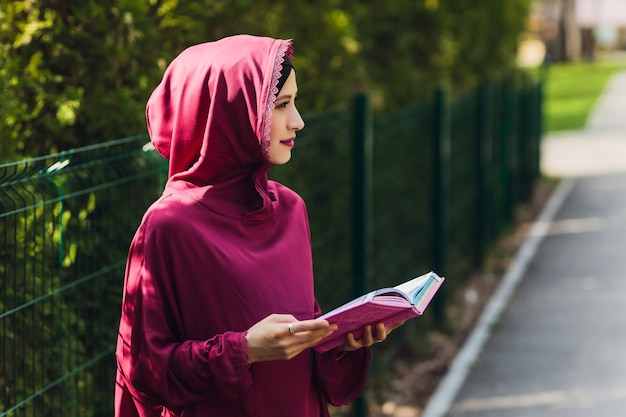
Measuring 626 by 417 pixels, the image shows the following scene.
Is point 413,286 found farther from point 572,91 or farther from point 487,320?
point 572,91

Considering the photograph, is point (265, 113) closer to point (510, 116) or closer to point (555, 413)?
point (555, 413)

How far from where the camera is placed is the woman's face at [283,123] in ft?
9.70

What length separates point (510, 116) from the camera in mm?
13461

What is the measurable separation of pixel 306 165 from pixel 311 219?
0.30m

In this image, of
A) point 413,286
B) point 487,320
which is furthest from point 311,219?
point 487,320

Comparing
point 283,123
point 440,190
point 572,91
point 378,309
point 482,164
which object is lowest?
point 572,91

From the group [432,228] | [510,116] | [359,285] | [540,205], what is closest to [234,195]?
[359,285]

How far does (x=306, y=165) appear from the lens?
19.3 ft

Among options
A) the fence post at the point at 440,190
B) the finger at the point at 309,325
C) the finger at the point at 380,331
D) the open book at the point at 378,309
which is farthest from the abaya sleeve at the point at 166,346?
the fence post at the point at 440,190

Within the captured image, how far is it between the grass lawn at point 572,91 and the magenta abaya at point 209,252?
16522 mm

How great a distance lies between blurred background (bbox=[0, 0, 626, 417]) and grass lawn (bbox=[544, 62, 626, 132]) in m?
8.43

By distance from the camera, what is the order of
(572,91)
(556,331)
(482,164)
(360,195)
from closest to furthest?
1. (360,195)
2. (556,331)
3. (482,164)
4. (572,91)

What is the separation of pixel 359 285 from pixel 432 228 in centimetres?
259

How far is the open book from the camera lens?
2.86 meters
